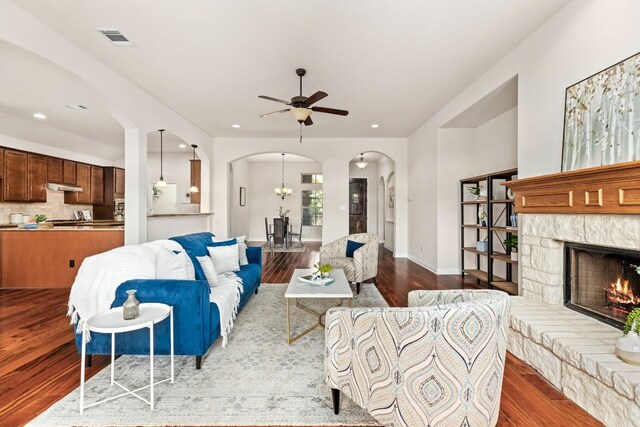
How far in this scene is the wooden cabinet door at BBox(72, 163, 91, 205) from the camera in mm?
7141

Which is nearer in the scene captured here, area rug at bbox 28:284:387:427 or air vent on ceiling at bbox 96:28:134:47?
area rug at bbox 28:284:387:427

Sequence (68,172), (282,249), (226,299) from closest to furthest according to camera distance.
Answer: (226,299) < (68,172) < (282,249)

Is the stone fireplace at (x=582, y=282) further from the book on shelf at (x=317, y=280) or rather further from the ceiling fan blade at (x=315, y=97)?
the ceiling fan blade at (x=315, y=97)

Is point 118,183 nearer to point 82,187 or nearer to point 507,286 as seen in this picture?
point 82,187

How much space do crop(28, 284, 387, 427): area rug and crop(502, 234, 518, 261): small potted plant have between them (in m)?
2.84

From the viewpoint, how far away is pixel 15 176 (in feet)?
18.6

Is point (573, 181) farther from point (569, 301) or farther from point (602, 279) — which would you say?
point (569, 301)

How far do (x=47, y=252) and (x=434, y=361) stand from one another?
18.7 feet

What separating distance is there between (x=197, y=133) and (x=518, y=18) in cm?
564

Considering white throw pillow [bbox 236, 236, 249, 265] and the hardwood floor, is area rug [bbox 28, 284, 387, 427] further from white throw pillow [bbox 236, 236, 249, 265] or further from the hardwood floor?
white throw pillow [bbox 236, 236, 249, 265]

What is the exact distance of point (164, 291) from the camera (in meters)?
2.19

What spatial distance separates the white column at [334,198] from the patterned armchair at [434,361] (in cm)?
574

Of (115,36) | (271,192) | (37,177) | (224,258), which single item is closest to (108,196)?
(37,177)

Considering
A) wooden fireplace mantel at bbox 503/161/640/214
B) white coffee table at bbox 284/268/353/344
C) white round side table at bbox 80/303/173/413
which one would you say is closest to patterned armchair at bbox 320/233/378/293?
white coffee table at bbox 284/268/353/344
